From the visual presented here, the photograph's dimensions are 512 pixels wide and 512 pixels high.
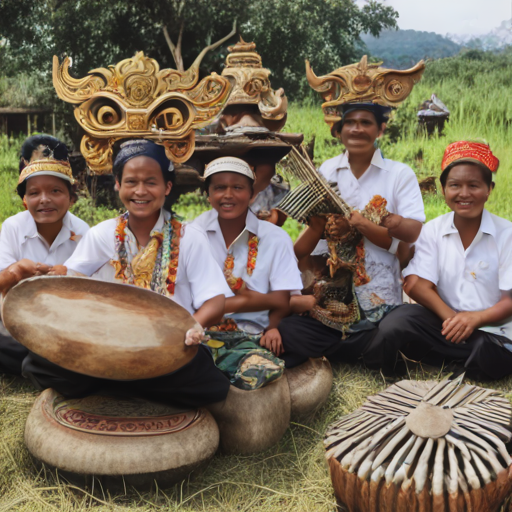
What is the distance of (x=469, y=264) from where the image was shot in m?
3.48

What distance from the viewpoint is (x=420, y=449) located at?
88.0 inches

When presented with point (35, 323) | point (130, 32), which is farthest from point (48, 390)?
point (130, 32)

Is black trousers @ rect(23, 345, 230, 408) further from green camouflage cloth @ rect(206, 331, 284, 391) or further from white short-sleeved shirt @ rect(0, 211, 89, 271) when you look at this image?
white short-sleeved shirt @ rect(0, 211, 89, 271)

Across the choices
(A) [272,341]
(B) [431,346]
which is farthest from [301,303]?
(B) [431,346]

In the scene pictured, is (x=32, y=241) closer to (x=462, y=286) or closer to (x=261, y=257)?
(x=261, y=257)

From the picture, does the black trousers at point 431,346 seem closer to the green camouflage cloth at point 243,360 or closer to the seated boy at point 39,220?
the green camouflage cloth at point 243,360

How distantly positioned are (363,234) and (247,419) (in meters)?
1.27

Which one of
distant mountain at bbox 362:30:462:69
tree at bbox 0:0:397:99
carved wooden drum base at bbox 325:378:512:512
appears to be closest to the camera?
carved wooden drum base at bbox 325:378:512:512

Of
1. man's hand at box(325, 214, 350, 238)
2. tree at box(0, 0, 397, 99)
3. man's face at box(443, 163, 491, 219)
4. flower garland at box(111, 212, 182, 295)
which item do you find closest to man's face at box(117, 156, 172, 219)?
flower garland at box(111, 212, 182, 295)

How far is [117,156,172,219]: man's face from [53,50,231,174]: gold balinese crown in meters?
0.16

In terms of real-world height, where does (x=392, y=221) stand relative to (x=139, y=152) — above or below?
below

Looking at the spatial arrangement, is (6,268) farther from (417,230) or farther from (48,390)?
(417,230)

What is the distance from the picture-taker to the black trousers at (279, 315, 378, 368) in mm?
3344

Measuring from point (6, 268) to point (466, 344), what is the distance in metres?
2.45
